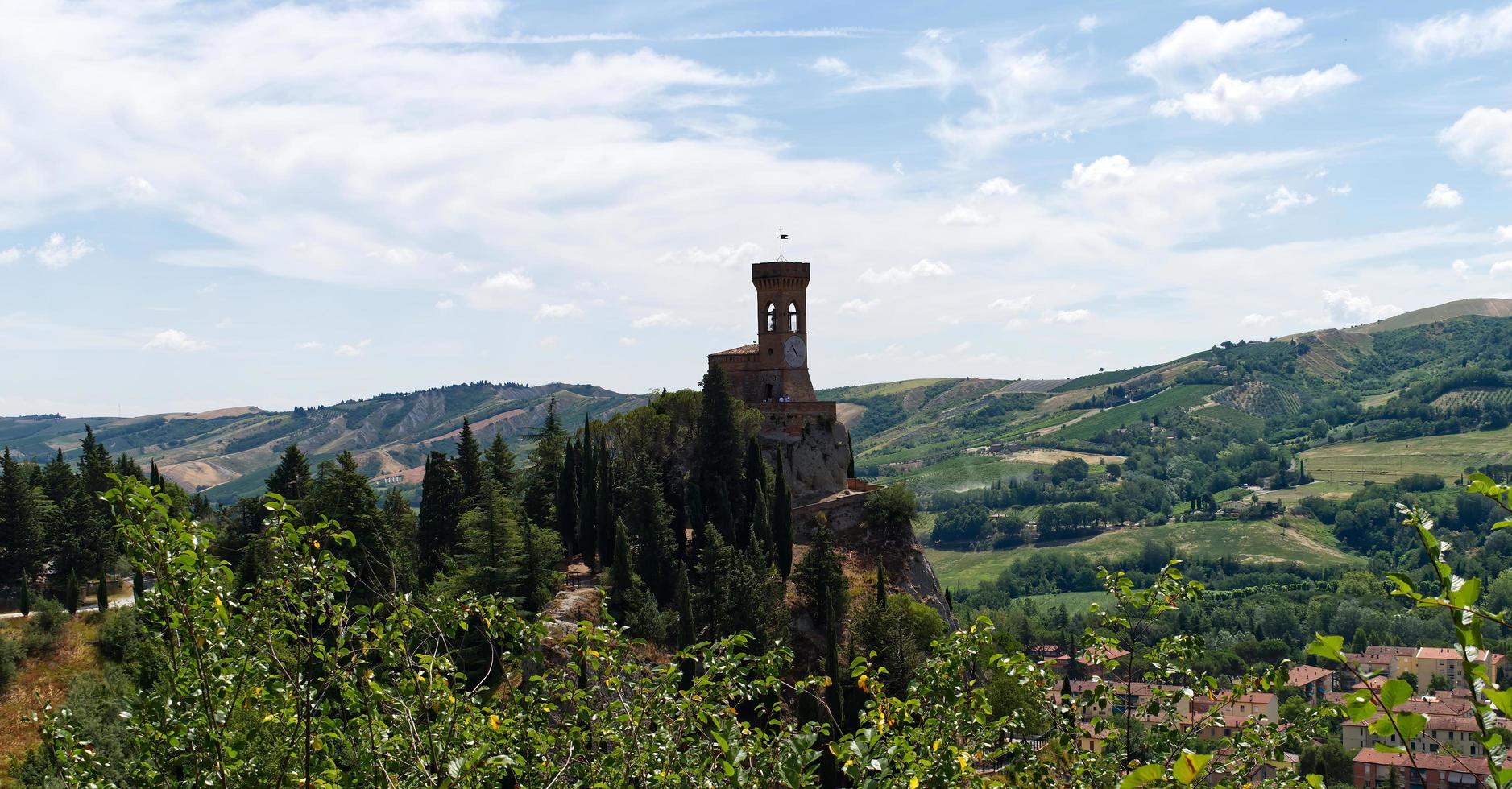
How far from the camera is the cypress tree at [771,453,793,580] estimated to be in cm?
6919

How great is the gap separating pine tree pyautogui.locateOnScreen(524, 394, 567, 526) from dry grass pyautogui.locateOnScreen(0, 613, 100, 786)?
26783 mm

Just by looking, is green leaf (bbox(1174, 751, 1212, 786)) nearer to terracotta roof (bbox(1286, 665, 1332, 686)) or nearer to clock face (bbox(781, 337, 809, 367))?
clock face (bbox(781, 337, 809, 367))

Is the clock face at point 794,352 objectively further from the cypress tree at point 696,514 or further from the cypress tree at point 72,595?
the cypress tree at point 72,595

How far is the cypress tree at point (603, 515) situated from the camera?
2682 inches

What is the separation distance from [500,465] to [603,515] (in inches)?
566

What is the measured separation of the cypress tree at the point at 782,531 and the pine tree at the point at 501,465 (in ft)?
64.4

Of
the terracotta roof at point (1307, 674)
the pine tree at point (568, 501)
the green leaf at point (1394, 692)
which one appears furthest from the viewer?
the terracotta roof at point (1307, 674)

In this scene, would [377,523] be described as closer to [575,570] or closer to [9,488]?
[575,570]

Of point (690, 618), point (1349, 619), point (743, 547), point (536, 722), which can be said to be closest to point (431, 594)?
point (690, 618)

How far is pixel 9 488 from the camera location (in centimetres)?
7250

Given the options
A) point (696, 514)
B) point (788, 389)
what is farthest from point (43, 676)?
point (788, 389)

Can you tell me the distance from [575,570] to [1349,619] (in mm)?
166650

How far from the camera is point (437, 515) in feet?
235

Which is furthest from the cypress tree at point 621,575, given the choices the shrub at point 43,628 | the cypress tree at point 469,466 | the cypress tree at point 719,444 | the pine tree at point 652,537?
the shrub at point 43,628
